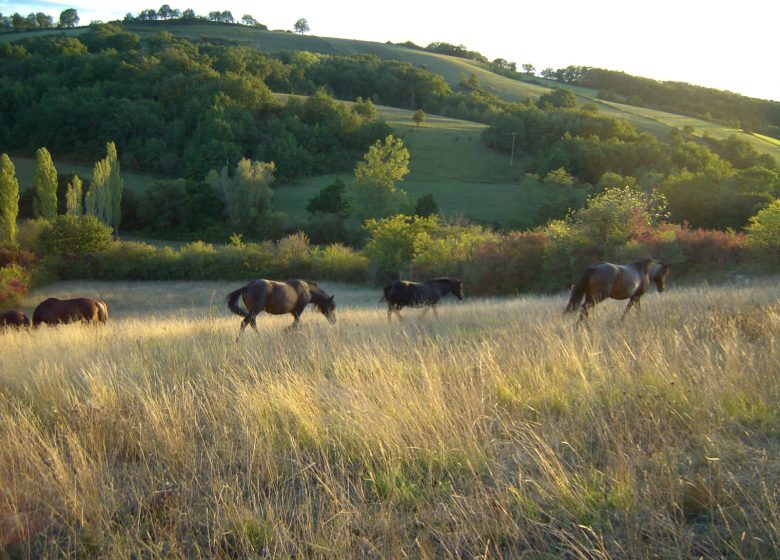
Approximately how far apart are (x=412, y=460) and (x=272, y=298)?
1116cm

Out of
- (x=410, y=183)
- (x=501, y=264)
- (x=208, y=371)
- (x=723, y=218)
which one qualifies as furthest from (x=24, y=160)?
(x=208, y=371)

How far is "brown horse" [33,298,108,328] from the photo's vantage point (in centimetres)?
1758

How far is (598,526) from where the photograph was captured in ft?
10.4

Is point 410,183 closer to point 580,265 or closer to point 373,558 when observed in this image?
point 580,265

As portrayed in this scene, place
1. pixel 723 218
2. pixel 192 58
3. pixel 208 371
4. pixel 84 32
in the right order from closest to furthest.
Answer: pixel 208 371 → pixel 723 218 → pixel 192 58 → pixel 84 32

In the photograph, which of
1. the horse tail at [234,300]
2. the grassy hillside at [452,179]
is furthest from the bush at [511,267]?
the grassy hillside at [452,179]

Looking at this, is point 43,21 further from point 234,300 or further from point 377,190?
point 234,300

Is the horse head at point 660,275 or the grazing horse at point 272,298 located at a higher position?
the horse head at point 660,275

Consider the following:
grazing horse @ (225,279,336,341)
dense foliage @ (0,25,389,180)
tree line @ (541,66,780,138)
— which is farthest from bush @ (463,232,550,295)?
tree line @ (541,66,780,138)

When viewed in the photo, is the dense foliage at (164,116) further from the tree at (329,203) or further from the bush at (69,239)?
the bush at (69,239)

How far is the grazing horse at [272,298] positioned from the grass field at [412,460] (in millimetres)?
7793

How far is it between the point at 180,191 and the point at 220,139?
17535 millimetres

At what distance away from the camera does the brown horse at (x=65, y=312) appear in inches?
692

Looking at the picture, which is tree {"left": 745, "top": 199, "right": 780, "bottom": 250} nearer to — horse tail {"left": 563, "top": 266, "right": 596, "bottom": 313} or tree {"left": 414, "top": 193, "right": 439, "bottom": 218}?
horse tail {"left": 563, "top": 266, "right": 596, "bottom": 313}
